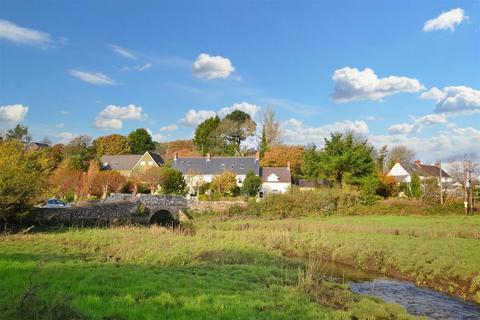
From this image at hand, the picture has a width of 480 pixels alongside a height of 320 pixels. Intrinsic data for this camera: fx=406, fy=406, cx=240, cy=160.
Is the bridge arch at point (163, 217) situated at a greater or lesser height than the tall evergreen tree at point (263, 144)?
lesser

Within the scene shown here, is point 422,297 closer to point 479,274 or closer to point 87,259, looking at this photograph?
point 479,274

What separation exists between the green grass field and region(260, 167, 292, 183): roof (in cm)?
3600

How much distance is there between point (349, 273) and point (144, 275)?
10.6 meters

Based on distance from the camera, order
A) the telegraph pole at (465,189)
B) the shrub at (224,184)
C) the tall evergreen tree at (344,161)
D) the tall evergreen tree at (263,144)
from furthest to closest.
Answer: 1. the tall evergreen tree at (263,144)
2. the shrub at (224,184)
3. the tall evergreen tree at (344,161)
4. the telegraph pole at (465,189)

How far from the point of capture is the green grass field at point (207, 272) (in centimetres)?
946

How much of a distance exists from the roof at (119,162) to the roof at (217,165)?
43.2ft

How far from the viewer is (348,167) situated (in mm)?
50219

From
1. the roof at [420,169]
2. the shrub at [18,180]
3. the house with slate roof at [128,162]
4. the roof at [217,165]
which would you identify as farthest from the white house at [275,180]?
the shrub at [18,180]

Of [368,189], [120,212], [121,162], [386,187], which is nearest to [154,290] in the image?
[120,212]

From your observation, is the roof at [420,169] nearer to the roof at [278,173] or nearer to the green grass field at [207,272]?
the roof at [278,173]

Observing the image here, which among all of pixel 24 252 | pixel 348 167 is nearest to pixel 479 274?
pixel 24 252

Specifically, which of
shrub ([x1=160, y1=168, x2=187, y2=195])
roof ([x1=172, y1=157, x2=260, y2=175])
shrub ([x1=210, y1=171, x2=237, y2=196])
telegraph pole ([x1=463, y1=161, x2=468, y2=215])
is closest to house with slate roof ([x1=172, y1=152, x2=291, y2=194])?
roof ([x1=172, y1=157, x2=260, y2=175])

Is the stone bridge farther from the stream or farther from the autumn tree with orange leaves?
the autumn tree with orange leaves

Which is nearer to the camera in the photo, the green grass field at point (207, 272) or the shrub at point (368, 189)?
the green grass field at point (207, 272)
